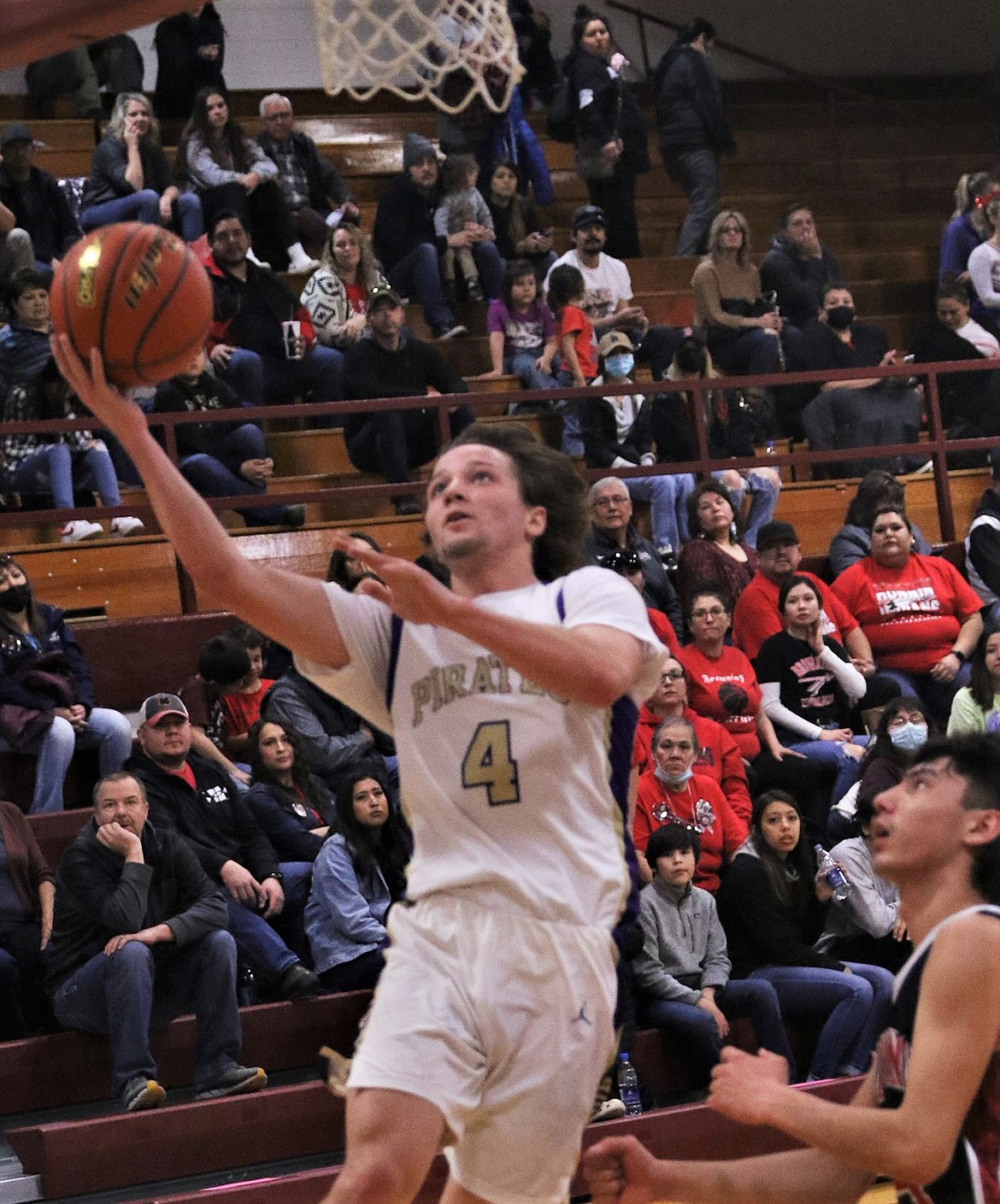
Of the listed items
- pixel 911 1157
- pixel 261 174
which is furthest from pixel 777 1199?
pixel 261 174

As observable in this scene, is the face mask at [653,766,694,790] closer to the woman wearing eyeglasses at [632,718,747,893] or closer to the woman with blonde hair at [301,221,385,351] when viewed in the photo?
the woman wearing eyeglasses at [632,718,747,893]

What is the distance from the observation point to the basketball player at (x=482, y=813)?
10.2 feet

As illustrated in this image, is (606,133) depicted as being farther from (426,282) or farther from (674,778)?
(674,778)

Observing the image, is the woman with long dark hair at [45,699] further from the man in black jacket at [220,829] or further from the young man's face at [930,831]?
the young man's face at [930,831]

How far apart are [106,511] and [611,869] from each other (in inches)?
231

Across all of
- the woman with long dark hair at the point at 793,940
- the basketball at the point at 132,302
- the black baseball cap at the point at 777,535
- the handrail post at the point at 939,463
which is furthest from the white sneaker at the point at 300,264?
the basketball at the point at 132,302

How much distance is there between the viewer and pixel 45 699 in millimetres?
7617

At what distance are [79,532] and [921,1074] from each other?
7047 mm

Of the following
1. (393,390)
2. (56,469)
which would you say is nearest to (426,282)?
(393,390)

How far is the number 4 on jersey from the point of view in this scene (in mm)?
3279

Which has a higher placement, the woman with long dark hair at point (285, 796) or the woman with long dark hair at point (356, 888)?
the woman with long dark hair at point (285, 796)

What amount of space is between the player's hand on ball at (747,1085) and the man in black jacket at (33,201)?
359 inches

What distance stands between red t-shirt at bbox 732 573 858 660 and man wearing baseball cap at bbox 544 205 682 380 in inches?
111

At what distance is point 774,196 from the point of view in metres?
15.7
